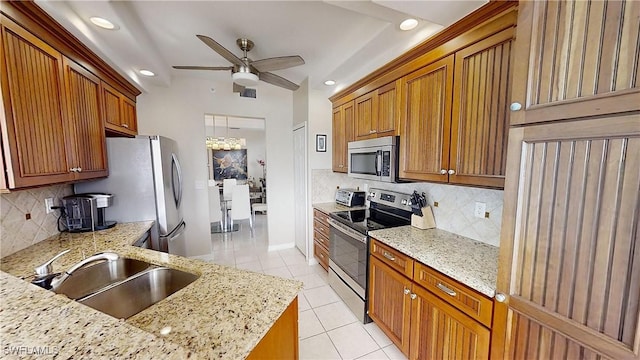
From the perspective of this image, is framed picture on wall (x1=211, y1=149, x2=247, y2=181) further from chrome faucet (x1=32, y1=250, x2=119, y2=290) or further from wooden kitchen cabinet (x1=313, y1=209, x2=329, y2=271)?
chrome faucet (x1=32, y1=250, x2=119, y2=290)

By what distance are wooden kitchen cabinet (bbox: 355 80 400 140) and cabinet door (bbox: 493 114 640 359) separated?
1.23 m

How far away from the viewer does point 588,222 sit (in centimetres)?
80

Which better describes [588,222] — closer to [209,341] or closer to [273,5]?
[209,341]

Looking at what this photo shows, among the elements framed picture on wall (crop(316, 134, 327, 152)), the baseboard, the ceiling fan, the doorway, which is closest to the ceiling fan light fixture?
the ceiling fan

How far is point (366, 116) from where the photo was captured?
8.21 ft

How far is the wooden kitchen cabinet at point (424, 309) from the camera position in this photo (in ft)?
4.02

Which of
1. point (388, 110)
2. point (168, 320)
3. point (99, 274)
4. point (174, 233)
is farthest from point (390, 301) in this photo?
point (174, 233)

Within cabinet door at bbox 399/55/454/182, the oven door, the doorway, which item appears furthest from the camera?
the doorway

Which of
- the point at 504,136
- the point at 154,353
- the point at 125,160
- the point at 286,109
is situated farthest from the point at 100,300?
the point at 286,109

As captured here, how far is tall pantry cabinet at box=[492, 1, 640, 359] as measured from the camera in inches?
28.4

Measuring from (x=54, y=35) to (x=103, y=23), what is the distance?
30cm

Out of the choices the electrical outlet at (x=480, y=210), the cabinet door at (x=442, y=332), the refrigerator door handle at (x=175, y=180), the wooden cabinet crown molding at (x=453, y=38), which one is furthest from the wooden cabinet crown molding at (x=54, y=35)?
the electrical outlet at (x=480, y=210)

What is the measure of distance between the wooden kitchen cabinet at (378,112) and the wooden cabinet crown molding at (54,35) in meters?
2.41

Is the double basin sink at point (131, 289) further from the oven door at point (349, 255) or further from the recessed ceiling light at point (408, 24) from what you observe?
the recessed ceiling light at point (408, 24)
